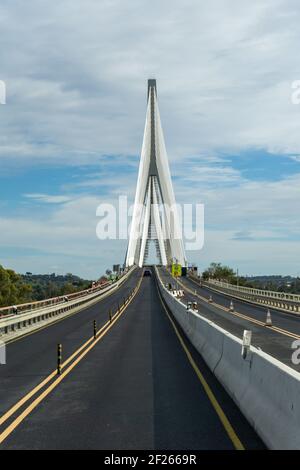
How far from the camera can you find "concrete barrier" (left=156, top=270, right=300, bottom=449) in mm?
7547

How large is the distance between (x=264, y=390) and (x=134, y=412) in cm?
261

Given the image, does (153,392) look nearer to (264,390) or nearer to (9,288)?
(264,390)

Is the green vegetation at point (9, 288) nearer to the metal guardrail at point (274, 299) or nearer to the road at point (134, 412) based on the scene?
the metal guardrail at point (274, 299)

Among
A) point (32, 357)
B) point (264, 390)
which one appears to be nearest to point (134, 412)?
point (264, 390)

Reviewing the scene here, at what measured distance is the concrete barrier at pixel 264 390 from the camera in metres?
7.55

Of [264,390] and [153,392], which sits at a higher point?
[264,390]

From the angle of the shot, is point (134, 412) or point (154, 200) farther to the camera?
point (154, 200)

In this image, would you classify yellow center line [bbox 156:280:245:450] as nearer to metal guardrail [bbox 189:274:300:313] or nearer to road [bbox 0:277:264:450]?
road [bbox 0:277:264:450]

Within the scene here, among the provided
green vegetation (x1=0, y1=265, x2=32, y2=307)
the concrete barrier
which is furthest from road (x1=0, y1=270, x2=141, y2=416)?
green vegetation (x1=0, y1=265, x2=32, y2=307)

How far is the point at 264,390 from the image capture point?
9.23 meters

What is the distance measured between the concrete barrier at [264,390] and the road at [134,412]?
25cm

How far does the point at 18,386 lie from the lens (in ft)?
44.8

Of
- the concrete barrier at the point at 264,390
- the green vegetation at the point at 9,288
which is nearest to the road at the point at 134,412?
the concrete barrier at the point at 264,390

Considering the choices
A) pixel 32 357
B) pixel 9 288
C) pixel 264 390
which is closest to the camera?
pixel 264 390
